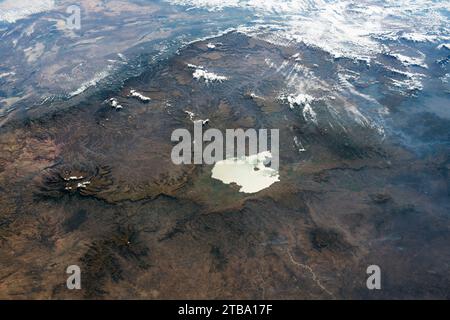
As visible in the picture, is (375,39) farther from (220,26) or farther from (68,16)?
(68,16)

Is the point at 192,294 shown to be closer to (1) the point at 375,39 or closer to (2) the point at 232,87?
(2) the point at 232,87

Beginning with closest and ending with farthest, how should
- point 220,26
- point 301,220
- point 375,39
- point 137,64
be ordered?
point 301,220, point 137,64, point 375,39, point 220,26

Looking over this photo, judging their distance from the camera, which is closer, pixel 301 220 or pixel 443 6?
pixel 301 220
